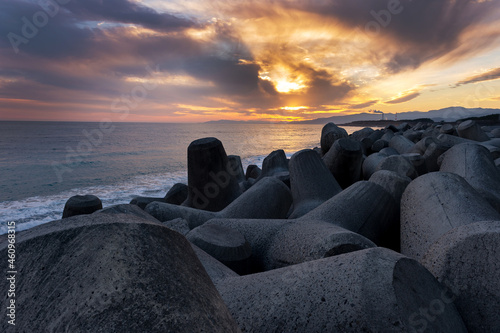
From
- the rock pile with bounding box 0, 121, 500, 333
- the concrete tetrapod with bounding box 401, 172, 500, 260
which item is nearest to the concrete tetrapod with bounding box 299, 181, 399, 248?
the rock pile with bounding box 0, 121, 500, 333

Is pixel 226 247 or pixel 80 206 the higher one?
pixel 226 247

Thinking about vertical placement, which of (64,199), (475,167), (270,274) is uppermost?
(270,274)

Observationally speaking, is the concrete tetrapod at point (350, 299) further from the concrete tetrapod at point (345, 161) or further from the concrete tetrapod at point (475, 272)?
the concrete tetrapod at point (345, 161)

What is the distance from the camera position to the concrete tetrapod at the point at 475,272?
1.48 m

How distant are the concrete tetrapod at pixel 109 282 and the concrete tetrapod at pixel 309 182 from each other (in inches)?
140

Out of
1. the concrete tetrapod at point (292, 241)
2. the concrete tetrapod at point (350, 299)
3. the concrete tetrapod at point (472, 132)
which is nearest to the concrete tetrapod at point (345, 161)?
the concrete tetrapod at point (292, 241)

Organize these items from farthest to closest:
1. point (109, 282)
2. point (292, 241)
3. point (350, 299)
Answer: point (292, 241), point (350, 299), point (109, 282)

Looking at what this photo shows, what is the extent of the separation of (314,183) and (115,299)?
13.9ft

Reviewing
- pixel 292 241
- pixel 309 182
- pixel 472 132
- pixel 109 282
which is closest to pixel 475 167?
pixel 309 182

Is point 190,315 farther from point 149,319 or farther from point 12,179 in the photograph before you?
point 12,179

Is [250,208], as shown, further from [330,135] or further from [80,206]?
[330,135]

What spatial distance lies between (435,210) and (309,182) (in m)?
2.35

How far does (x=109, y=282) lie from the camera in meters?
0.92

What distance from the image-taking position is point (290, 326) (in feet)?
4.18
